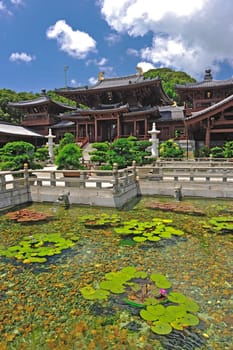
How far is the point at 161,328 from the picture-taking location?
367 cm

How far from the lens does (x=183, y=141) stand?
26891 millimetres

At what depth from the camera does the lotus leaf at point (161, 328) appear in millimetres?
3600

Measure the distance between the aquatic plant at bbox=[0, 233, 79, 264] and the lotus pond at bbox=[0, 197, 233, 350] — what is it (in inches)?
1.0

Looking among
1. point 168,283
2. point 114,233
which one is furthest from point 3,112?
point 168,283

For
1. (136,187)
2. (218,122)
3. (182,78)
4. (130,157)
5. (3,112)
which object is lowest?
(136,187)

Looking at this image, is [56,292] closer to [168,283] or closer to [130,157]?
[168,283]

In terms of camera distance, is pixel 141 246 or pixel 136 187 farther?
pixel 136 187

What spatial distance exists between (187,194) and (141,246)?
6.58 meters

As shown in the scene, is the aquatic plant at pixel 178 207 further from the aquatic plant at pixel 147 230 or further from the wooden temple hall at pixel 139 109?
the wooden temple hall at pixel 139 109

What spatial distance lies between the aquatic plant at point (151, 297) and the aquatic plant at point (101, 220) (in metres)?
3.19

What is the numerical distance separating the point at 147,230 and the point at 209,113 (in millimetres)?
18165

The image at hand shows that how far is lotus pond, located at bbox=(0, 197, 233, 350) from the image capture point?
3.61 meters

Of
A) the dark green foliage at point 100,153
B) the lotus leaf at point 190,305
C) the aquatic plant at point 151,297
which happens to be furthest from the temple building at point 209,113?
the lotus leaf at point 190,305

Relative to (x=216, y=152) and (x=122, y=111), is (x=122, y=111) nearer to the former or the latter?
(x=122, y=111)
